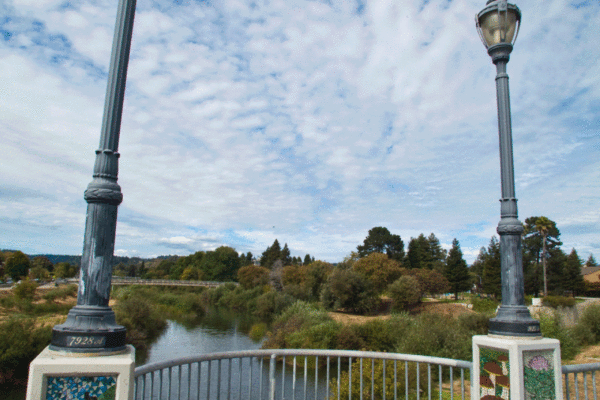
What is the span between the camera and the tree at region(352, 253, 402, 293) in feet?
157

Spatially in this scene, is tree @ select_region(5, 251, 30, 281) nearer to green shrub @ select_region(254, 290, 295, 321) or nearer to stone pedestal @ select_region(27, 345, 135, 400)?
green shrub @ select_region(254, 290, 295, 321)

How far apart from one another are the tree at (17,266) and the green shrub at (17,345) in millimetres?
53721

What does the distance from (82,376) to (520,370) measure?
11.8ft

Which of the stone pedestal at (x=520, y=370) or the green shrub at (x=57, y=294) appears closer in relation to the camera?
the stone pedestal at (x=520, y=370)

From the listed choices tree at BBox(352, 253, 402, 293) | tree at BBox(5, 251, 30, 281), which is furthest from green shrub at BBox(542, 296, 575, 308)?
tree at BBox(5, 251, 30, 281)

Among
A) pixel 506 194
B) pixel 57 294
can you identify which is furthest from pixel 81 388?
pixel 57 294

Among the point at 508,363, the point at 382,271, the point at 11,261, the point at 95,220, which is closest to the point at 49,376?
the point at 95,220

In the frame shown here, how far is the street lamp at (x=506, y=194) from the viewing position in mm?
4016

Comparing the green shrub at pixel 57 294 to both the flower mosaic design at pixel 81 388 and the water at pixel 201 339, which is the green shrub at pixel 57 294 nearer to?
the water at pixel 201 339

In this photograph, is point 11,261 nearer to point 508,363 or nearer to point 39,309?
point 39,309

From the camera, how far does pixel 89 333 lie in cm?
256

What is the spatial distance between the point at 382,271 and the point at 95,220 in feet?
156

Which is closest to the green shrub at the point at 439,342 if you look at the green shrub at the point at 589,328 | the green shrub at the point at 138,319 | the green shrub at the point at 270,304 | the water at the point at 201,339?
the green shrub at the point at 589,328

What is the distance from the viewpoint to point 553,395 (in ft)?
12.8
